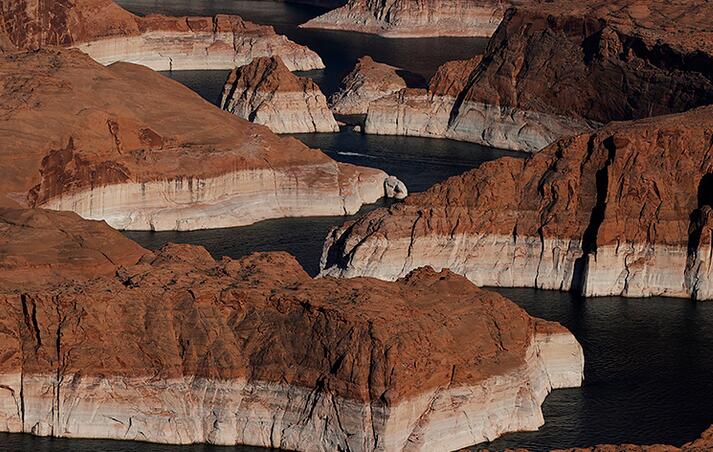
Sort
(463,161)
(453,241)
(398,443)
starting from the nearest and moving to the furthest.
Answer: (398,443) < (453,241) < (463,161)

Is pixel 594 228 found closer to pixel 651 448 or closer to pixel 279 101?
pixel 651 448

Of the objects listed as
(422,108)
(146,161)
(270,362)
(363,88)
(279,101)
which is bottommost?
(363,88)

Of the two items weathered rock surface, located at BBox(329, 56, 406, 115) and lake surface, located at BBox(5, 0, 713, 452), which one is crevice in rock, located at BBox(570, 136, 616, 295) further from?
weathered rock surface, located at BBox(329, 56, 406, 115)

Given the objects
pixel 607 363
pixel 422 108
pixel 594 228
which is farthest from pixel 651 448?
pixel 422 108

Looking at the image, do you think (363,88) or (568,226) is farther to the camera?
(363,88)

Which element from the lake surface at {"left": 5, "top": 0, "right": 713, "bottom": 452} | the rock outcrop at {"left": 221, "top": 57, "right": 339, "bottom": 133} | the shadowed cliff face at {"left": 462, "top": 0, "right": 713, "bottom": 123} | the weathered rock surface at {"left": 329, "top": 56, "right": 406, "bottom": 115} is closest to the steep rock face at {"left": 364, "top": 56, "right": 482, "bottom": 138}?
the shadowed cliff face at {"left": 462, "top": 0, "right": 713, "bottom": 123}

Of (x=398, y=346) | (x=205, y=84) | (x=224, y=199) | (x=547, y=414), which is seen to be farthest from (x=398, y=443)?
(x=205, y=84)

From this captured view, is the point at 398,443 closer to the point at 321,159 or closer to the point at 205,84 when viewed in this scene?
the point at 321,159
